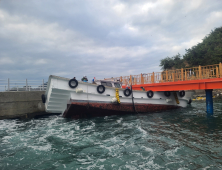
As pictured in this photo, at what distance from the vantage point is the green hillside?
33031 mm

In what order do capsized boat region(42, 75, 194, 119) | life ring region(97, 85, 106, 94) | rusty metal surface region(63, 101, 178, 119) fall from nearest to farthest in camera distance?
capsized boat region(42, 75, 194, 119), rusty metal surface region(63, 101, 178, 119), life ring region(97, 85, 106, 94)

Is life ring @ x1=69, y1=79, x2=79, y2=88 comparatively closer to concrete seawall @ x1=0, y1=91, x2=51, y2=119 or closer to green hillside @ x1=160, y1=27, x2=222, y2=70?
concrete seawall @ x1=0, y1=91, x2=51, y2=119

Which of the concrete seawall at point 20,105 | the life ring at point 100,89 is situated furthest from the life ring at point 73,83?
the concrete seawall at point 20,105

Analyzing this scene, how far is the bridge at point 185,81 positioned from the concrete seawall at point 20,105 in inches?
322

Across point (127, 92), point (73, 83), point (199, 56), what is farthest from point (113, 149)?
point (199, 56)

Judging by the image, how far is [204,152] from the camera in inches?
185

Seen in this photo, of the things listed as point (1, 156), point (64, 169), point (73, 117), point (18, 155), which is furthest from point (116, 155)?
point (73, 117)

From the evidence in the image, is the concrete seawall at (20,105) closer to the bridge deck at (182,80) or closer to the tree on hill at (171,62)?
the bridge deck at (182,80)

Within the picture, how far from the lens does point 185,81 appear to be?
1129 centimetres

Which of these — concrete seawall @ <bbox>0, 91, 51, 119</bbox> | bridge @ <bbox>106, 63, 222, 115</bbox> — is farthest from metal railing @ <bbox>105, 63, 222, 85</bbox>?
concrete seawall @ <bbox>0, 91, 51, 119</bbox>

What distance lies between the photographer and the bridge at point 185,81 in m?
10.4

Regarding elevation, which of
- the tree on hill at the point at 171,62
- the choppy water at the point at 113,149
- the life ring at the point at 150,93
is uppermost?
the tree on hill at the point at 171,62

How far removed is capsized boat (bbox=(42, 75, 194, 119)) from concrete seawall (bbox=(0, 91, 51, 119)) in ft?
8.15

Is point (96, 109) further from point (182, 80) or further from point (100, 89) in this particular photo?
point (182, 80)
